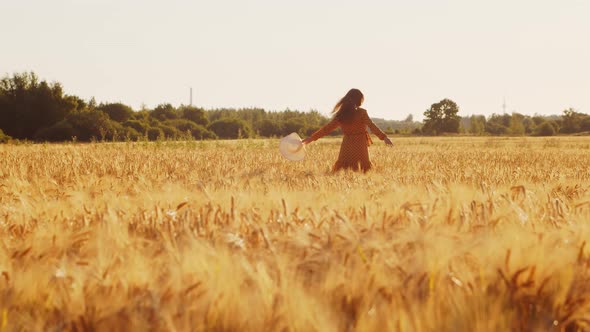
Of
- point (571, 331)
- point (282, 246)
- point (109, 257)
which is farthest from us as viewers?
point (282, 246)

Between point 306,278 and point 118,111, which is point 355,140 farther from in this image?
point 118,111

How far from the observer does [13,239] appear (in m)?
1.82

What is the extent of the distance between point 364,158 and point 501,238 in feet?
19.7

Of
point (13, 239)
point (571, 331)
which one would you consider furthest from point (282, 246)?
point (13, 239)

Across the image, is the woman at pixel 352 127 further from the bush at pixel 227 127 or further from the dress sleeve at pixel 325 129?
the bush at pixel 227 127

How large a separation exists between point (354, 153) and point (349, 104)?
70cm

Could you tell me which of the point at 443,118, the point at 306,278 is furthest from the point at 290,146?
the point at 443,118

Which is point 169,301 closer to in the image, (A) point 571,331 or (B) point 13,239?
(A) point 571,331

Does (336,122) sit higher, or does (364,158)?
(336,122)

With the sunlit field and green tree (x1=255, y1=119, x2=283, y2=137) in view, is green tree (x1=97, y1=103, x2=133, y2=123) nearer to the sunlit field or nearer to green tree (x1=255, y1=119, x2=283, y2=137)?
green tree (x1=255, y1=119, x2=283, y2=137)

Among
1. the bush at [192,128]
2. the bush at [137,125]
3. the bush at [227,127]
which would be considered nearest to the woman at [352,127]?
the bush at [137,125]

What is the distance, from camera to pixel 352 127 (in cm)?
763

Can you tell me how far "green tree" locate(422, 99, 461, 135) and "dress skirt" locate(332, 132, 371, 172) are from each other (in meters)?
64.4

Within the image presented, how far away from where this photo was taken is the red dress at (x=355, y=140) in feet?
24.2
